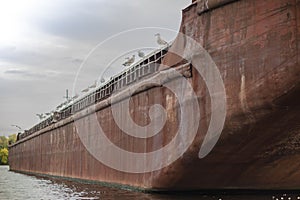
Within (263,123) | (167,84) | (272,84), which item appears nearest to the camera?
(272,84)

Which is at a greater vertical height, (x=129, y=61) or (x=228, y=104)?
(x=129, y=61)

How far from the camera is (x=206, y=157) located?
10.8 metres

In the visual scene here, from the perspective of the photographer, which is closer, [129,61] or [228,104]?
[228,104]

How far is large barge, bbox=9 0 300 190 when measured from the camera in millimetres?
8758

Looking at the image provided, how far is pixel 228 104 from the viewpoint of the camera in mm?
9727

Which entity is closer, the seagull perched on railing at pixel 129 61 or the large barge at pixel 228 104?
the large barge at pixel 228 104

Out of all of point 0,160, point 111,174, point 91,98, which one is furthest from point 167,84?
point 0,160

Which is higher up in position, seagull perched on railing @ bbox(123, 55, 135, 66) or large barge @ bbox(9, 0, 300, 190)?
seagull perched on railing @ bbox(123, 55, 135, 66)

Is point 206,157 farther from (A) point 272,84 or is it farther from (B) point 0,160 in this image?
(B) point 0,160

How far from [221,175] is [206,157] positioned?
50.1 inches

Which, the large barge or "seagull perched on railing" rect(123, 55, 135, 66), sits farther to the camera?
"seagull perched on railing" rect(123, 55, 135, 66)

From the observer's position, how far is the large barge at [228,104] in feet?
28.7

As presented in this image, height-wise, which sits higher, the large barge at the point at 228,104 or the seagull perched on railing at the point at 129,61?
the seagull perched on railing at the point at 129,61

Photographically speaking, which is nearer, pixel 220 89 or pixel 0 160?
pixel 220 89
